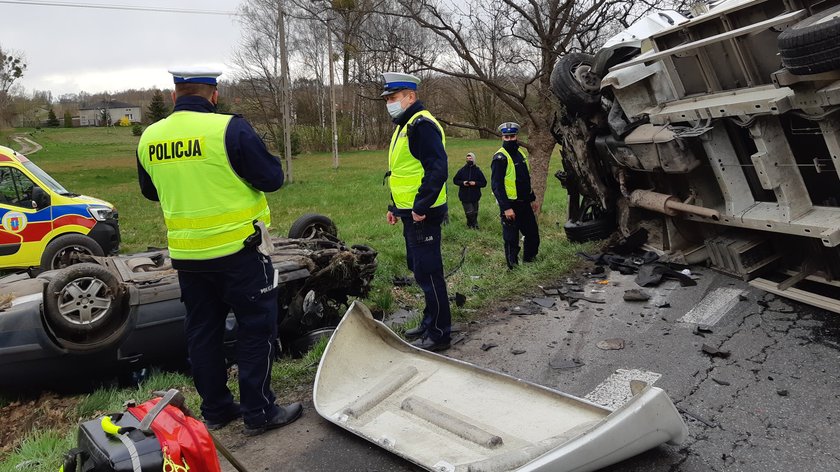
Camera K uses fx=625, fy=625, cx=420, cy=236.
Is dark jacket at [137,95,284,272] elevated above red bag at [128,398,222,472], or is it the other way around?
dark jacket at [137,95,284,272]

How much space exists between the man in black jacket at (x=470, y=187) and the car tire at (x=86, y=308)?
6.30 meters

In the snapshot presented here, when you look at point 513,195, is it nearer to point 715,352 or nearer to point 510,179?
point 510,179

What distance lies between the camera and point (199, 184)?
9.82 feet

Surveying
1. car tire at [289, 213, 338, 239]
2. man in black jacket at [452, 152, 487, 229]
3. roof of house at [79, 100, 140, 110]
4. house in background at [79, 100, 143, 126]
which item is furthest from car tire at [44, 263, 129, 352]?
roof of house at [79, 100, 140, 110]

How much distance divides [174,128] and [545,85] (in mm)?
7402

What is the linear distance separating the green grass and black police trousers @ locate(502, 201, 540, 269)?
0.54 feet

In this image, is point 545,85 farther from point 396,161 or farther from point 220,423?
point 220,423

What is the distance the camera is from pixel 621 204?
6426 mm

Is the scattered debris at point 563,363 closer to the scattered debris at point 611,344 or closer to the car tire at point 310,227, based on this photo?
the scattered debris at point 611,344

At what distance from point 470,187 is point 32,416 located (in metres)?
7.05

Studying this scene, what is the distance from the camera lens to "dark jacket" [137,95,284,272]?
301cm

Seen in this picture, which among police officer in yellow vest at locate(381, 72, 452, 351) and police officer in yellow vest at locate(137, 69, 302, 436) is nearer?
police officer in yellow vest at locate(137, 69, 302, 436)

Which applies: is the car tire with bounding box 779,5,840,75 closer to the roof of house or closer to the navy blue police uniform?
the navy blue police uniform

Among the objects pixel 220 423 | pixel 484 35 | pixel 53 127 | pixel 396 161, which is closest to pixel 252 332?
pixel 220 423
